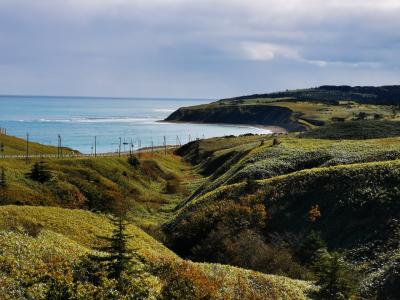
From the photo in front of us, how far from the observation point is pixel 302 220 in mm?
54969

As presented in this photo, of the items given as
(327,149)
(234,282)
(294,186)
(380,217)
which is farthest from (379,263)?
(327,149)

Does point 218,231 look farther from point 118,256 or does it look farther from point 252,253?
point 118,256

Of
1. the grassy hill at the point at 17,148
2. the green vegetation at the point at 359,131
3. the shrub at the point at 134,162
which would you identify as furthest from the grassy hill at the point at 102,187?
the green vegetation at the point at 359,131

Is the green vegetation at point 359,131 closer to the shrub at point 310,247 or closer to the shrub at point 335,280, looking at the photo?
the shrub at point 310,247

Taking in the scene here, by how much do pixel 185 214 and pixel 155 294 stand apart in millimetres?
38870

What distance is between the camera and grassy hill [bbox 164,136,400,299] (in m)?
43.9

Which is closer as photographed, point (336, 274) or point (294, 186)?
point (336, 274)

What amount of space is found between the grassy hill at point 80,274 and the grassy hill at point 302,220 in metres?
10.1

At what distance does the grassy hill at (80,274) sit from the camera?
81.6 ft

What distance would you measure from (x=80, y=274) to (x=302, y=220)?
110 ft

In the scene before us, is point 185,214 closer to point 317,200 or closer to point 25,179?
point 317,200

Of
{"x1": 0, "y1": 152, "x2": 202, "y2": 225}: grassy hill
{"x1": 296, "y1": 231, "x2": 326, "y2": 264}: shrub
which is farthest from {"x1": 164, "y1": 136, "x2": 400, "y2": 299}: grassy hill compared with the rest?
{"x1": 0, "y1": 152, "x2": 202, "y2": 225}: grassy hill

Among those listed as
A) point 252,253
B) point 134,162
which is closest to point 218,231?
point 252,253

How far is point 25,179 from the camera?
274 feet
